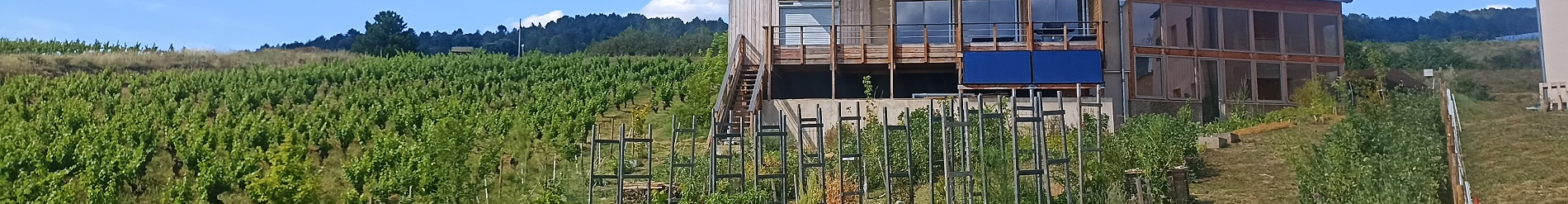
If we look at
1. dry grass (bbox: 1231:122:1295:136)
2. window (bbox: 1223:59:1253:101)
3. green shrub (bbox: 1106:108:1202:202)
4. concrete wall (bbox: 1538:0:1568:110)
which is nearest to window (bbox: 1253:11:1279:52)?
window (bbox: 1223:59:1253:101)

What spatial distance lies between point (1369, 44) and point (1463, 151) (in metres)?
12.3

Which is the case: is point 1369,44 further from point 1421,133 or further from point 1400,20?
point 1421,133

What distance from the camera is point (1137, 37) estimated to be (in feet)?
70.6

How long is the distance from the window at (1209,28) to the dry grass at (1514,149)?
5.49m

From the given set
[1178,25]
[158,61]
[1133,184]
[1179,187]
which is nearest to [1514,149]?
[1179,187]

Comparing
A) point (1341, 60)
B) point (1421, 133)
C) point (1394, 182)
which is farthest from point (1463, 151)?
point (1341, 60)

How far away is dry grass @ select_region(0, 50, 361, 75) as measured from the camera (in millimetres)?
38719

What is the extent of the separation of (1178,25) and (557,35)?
3519 inches

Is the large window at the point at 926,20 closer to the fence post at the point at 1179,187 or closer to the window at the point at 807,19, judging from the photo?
the window at the point at 807,19

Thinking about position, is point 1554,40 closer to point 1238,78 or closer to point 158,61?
point 1238,78

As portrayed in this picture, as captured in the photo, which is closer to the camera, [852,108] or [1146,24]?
[852,108]

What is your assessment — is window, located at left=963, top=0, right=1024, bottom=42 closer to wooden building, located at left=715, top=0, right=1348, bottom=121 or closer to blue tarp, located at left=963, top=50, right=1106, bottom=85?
wooden building, located at left=715, top=0, right=1348, bottom=121

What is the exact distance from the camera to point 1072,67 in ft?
64.7

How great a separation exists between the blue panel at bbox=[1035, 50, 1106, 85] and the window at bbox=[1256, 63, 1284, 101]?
164 inches
